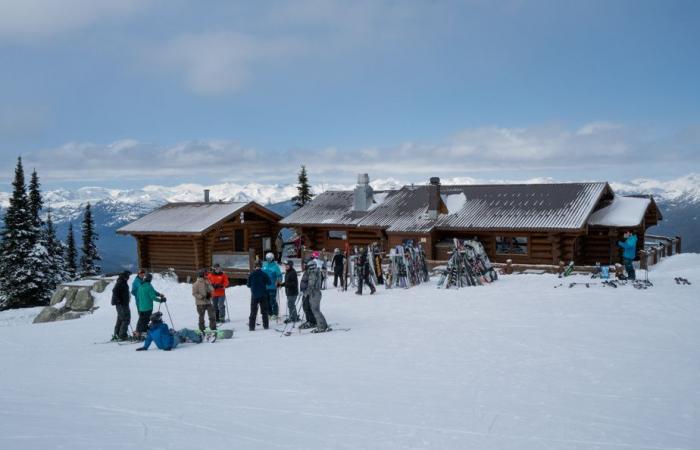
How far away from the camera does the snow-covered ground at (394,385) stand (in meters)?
6.77

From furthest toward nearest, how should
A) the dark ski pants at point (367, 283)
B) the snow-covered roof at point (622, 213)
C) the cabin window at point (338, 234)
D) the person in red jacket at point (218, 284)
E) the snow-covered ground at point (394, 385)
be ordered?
1. the cabin window at point (338, 234)
2. the snow-covered roof at point (622, 213)
3. the dark ski pants at point (367, 283)
4. the person in red jacket at point (218, 284)
5. the snow-covered ground at point (394, 385)

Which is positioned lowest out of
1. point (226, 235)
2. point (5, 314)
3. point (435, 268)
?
point (5, 314)

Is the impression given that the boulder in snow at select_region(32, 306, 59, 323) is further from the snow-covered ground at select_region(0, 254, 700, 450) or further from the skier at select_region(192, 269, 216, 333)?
the skier at select_region(192, 269, 216, 333)

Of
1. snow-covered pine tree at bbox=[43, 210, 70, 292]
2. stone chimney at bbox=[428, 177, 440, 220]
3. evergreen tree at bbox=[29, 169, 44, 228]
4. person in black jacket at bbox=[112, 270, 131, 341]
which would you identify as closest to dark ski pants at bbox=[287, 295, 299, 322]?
person in black jacket at bbox=[112, 270, 131, 341]

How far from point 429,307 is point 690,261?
14.3 meters

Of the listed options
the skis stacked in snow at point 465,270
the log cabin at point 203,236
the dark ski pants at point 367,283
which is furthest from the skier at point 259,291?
the log cabin at point 203,236

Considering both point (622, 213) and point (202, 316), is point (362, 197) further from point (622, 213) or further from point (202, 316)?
point (202, 316)

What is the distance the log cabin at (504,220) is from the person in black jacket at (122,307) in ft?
51.3

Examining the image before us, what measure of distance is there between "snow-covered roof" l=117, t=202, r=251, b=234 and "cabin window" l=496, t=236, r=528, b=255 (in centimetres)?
1447

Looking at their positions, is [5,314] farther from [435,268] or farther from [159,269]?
[435,268]

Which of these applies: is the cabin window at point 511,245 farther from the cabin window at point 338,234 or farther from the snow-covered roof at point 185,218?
the snow-covered roof at point 185,218

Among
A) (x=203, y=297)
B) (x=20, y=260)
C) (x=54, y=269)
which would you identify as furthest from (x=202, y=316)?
(x=54, y=269)

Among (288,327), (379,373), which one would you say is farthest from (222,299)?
(379,373)

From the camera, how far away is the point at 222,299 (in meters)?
15.8
